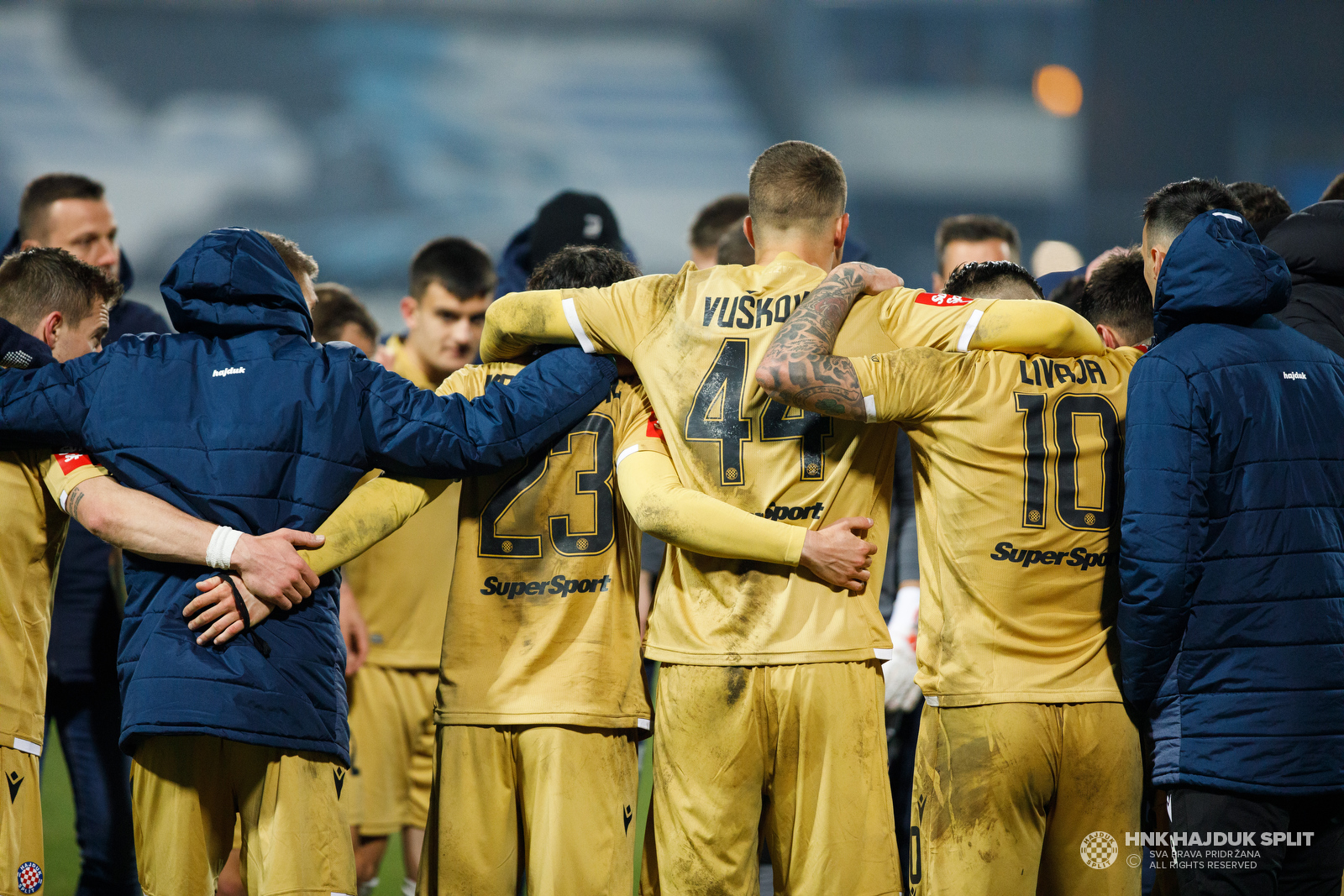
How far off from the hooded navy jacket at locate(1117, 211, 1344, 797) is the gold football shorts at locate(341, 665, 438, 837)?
306cm

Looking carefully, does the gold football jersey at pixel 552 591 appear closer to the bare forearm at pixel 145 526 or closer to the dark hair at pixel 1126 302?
the bare forearm at pixel 145 526

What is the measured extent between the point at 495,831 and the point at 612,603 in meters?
0.71

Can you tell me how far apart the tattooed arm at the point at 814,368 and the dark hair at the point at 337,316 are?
2.81 metres

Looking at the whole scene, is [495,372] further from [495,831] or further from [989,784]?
[989,784]

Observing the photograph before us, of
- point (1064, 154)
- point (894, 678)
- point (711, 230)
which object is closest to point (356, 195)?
point (1064, 154)

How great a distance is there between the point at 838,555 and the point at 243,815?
5.60ft

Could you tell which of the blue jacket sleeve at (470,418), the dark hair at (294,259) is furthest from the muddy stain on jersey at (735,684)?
the dark hair at (294,259)

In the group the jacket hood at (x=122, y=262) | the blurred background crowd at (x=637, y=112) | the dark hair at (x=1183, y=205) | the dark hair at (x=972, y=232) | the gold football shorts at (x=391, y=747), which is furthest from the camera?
the blurred background crowd at (x=637, y=112)

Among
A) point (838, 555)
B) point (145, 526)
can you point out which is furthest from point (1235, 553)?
point (145, 526)

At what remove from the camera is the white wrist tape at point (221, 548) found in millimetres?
3221

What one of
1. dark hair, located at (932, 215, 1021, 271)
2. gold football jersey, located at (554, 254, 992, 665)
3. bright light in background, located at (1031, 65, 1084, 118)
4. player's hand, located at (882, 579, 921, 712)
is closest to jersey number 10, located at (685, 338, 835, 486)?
gold football jersey, located at (554, 254, 992, 665)

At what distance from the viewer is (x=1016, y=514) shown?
3.32 m

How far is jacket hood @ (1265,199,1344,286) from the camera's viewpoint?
401 cm

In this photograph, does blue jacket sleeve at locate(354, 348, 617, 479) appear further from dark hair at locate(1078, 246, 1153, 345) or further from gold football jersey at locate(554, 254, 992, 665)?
dark hair at locate(1078, 246, 1153, 345)
